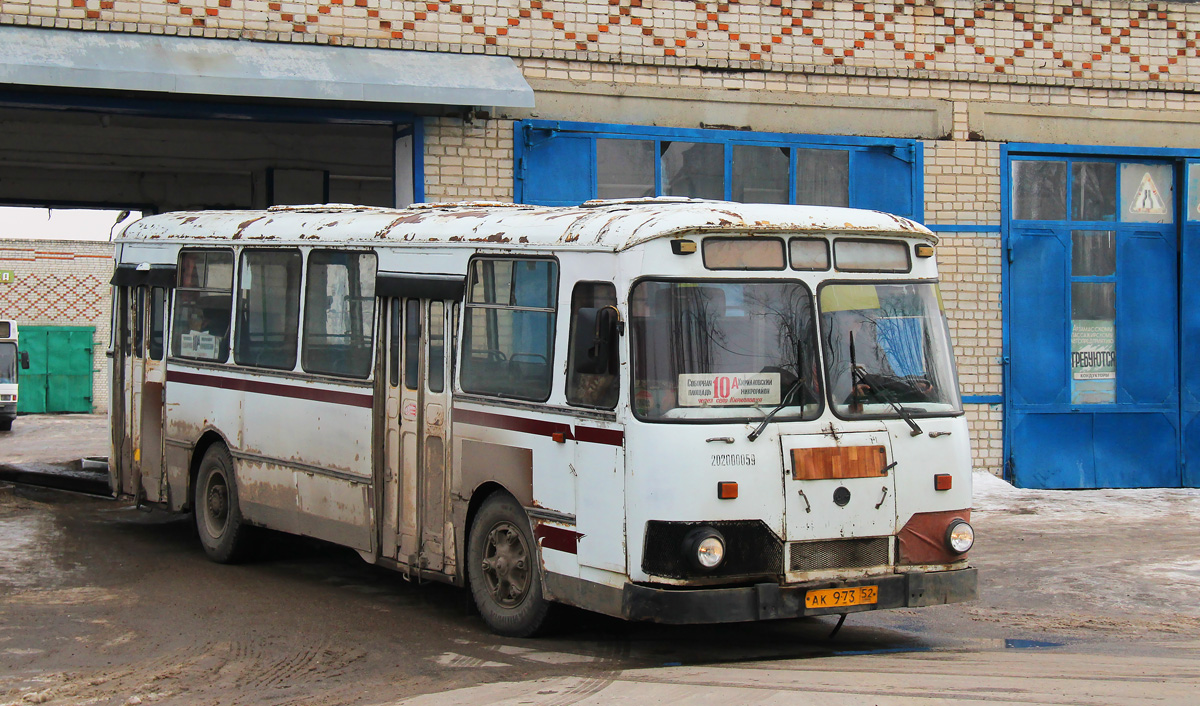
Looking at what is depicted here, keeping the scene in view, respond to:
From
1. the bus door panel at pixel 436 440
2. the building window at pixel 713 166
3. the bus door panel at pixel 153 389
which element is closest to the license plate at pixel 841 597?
the bus door panel at pixel 436 440

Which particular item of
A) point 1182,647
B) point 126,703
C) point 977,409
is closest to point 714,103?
point 977,409

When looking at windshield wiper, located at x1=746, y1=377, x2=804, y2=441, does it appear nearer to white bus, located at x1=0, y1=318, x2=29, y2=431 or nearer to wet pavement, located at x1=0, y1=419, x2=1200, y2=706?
wet pavement, located at x1=0, y1=419, x2=1200, y2=706

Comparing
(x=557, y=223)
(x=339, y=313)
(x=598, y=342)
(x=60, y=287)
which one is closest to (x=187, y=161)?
(x=339, y=313)

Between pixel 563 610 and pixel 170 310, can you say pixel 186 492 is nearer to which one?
pixel 170 310

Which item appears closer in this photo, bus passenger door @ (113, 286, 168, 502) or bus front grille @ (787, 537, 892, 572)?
bus front grille @ (787, 537, 892, 572)

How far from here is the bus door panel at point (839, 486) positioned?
7094 millimetres

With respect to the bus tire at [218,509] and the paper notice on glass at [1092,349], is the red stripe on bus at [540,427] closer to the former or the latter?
the bus tire at [218,509]

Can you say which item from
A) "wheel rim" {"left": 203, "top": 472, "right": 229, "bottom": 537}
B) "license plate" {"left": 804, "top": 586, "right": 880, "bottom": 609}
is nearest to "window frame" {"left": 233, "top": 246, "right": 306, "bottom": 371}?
"wheel rim" {"left": 203, "top": 472, "right": 229, "bottom": 537}

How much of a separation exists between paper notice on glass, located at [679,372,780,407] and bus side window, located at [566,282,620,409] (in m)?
0.36

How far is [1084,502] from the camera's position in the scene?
14.6m

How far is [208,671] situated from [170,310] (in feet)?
16.5

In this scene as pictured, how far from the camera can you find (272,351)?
10.2m

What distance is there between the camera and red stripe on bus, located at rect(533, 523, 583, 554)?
7328mm

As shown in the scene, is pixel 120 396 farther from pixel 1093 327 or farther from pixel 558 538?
pixel 1093 327
